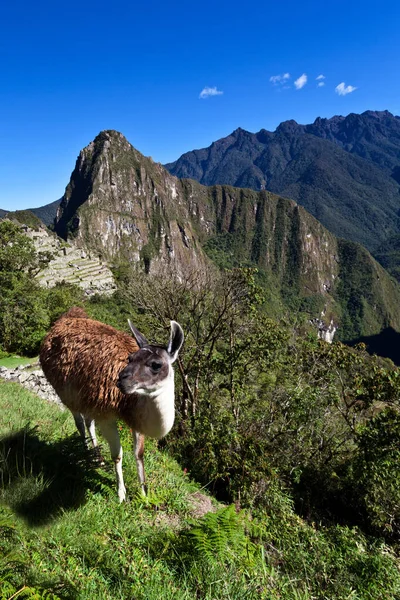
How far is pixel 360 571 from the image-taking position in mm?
4715

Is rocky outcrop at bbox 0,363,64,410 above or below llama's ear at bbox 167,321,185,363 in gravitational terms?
below

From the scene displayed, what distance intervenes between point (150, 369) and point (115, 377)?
765 millimetres

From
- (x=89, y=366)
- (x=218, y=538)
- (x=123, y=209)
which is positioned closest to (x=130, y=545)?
(x=218, y=538)

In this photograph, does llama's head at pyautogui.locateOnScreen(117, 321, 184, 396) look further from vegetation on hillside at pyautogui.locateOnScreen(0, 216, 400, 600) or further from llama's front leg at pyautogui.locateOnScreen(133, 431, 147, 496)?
vegetation on hillside at pyautogui.locateOnScreen(0, 216, 400, 600)

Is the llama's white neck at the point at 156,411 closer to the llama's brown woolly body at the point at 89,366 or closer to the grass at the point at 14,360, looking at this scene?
the llama's brown woolly body at the point at 89,366

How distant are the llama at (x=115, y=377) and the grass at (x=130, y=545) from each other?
472 millimetres

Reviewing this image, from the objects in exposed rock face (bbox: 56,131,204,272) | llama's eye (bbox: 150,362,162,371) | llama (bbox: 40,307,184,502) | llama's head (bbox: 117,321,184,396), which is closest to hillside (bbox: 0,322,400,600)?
llama (bbox: 40,307,184,502)

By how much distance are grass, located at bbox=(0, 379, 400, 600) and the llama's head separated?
Answer: 52.7 inches

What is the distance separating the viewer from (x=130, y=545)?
3053 mm

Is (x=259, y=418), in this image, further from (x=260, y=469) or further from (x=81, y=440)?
(x=81, y=440)

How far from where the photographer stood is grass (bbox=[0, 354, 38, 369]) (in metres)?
14.5

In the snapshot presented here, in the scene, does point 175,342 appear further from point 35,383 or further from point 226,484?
point 35,383

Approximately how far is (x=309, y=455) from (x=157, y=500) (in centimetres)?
702

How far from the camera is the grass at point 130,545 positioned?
2.40 meters
